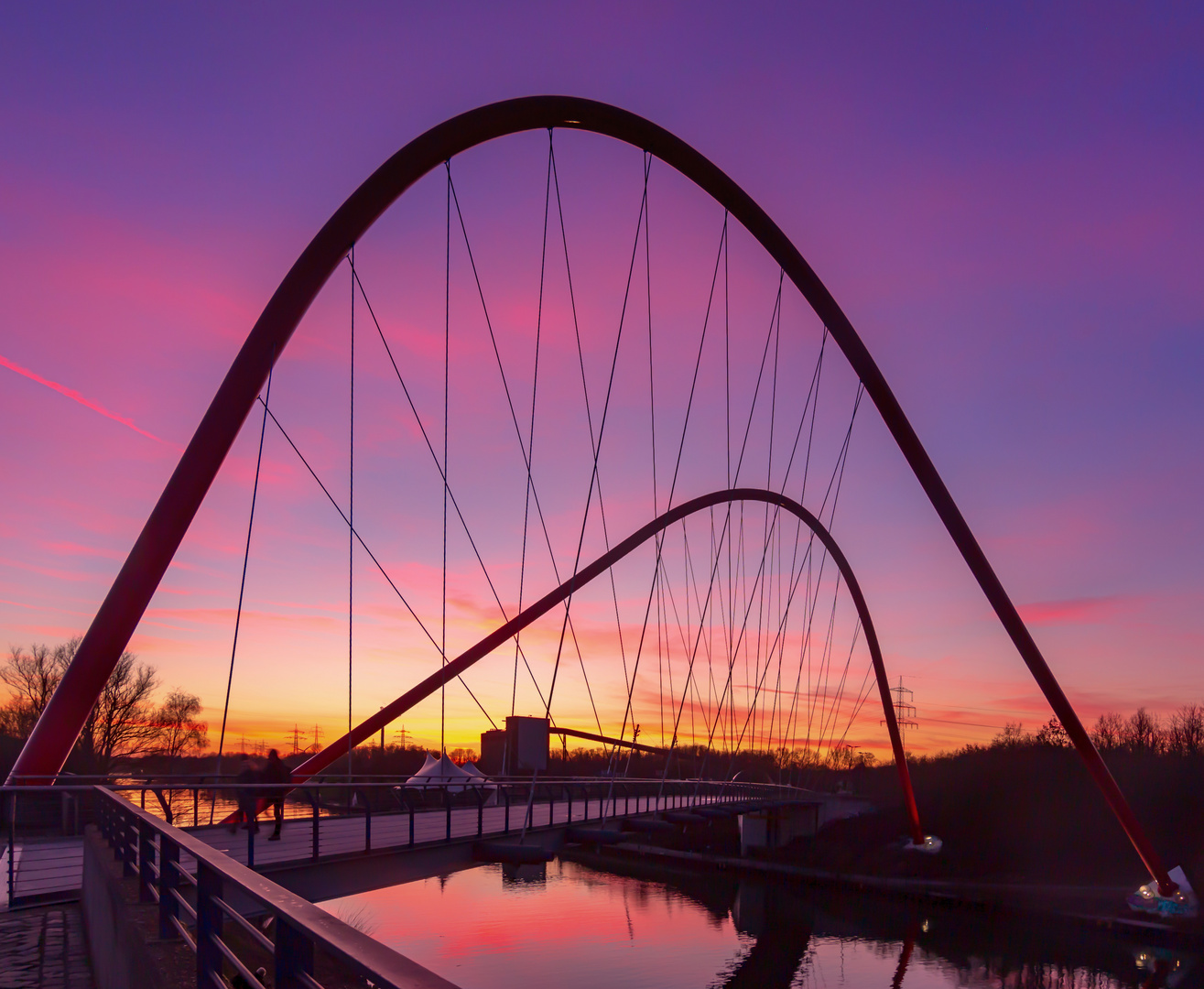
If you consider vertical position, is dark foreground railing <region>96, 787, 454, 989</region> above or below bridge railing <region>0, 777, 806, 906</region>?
above

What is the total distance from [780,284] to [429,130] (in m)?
12.4

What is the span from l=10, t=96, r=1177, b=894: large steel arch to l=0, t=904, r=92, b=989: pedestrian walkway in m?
3.02

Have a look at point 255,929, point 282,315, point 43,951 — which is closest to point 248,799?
point 43,951

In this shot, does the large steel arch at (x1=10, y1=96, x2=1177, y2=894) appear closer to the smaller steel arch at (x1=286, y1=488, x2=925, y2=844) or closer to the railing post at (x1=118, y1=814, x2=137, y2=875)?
the railing post at (x1=118, y1=814, x2=137, y2=875)

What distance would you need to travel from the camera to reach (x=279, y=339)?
47.0ft

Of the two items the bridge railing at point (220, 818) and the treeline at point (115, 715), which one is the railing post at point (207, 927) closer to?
the bridge railing at point (220, 818)

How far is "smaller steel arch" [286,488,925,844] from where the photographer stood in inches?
1153

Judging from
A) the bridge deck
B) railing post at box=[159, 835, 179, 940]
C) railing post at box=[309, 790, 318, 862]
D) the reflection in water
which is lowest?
the reflection in water

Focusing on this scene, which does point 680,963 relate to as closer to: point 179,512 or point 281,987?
point 179,512

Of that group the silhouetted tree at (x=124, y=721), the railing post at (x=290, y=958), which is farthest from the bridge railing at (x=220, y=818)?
the silhouetted tree at (x=124, y=721)

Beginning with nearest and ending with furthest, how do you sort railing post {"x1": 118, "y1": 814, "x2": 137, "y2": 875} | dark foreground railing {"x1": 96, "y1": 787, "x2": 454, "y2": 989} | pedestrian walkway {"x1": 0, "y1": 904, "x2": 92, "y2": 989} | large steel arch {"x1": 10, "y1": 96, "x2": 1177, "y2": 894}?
dark foreground railing {"x1": 96, "y1": 787, "x2": 454, "y2": 989} < pedestrian walkway {"x1": 0, "y1": 904, "x2": 92, "y2": 989} < railing post {"x1": 118, "y1": 814, "x2": 137, "y2": 875} < large steel arch {"x1": 10, "y1": 96, "x2": 1177, "y2": 894}

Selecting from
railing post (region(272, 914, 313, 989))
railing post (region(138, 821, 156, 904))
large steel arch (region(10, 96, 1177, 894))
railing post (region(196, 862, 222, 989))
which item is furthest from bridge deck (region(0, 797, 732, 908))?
railing post (region(272, 914, 313, 989))

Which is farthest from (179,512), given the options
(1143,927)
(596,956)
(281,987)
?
(1143,927)

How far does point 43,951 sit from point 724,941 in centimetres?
3124
